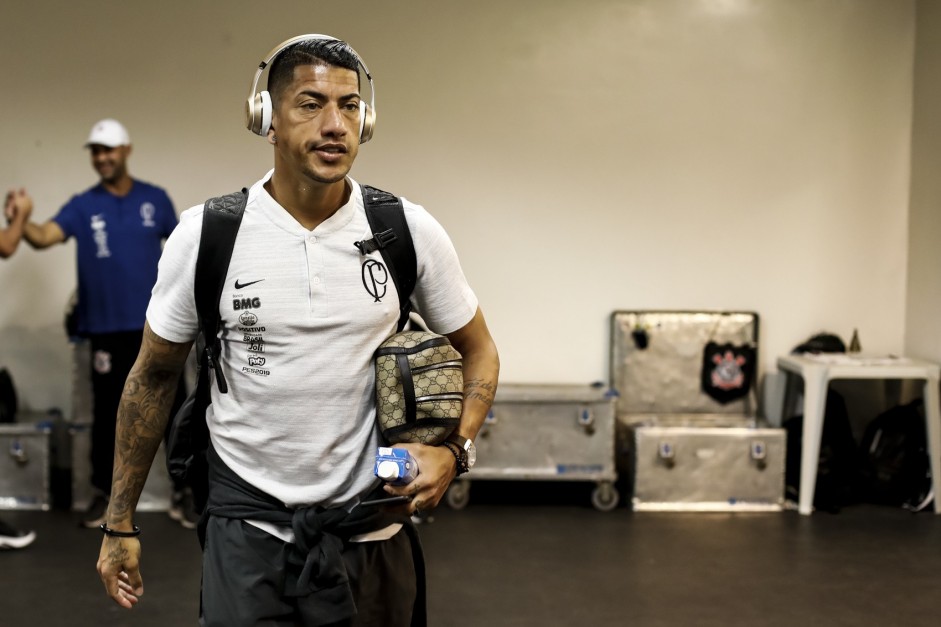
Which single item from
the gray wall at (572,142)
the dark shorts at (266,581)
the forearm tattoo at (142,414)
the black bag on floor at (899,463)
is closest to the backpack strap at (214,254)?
the forearm tattoo at (142,414)

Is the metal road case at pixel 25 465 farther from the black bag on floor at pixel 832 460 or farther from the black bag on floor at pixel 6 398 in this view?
the black bag on floor at pixel 832 460

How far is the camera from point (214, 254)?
1.88 m

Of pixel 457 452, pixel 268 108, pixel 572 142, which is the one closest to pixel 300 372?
pixel 457 452

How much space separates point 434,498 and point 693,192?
455 cm

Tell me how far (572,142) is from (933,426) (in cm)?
241

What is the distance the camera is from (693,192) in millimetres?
6090

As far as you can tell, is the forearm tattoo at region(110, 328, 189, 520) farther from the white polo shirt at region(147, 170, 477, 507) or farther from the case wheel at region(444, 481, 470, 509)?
the case wheel at region(444, 481, 470, 509)

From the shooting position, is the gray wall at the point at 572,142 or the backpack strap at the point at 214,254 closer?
the backpack strap at the point at 214,254

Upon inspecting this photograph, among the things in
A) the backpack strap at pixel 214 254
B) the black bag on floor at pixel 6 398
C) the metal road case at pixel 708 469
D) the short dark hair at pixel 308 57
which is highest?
the short dark hair at pixel 308 57

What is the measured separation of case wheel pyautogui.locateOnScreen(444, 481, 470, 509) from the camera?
565cm

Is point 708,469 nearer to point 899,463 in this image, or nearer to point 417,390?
point 899,463

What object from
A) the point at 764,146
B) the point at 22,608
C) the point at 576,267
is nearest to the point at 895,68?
the point at 764,146

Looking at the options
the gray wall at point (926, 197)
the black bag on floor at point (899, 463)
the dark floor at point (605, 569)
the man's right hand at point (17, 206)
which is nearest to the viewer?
the dark floor at point (605, 569)

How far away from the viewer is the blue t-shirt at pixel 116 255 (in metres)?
5.12
